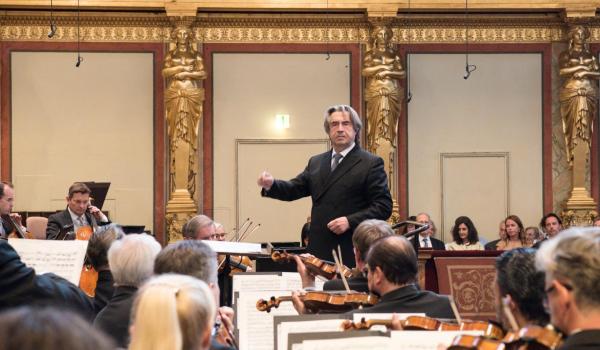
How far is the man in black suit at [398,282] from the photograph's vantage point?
11.6 feet

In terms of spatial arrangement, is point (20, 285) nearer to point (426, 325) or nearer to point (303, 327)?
point (303, 327)

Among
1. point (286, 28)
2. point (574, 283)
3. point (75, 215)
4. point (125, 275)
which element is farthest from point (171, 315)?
point (286, 28)

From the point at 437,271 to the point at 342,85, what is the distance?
16.4ft

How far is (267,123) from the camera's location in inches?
488

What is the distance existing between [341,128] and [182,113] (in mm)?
6698

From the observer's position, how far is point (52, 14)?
39.8 feet

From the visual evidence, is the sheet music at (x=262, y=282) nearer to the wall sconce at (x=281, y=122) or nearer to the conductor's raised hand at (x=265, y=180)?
the conductor's raised hand at (x=265, y=180)

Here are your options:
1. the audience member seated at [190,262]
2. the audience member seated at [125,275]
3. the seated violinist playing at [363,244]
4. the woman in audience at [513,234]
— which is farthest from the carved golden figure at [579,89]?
the audience member seated at [190,262]

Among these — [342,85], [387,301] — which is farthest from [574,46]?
[387,301]

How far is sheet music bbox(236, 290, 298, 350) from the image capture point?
4.04 m

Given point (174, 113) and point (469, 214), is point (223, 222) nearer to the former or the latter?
point (174, 113)

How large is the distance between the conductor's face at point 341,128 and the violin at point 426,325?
2.41 m

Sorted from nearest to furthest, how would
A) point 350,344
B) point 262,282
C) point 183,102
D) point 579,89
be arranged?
point 350,344, point 262,282, point 183,102, point 579,89

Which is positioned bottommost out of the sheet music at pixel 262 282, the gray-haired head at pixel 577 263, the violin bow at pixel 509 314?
the sheet music at pixel 262 282
